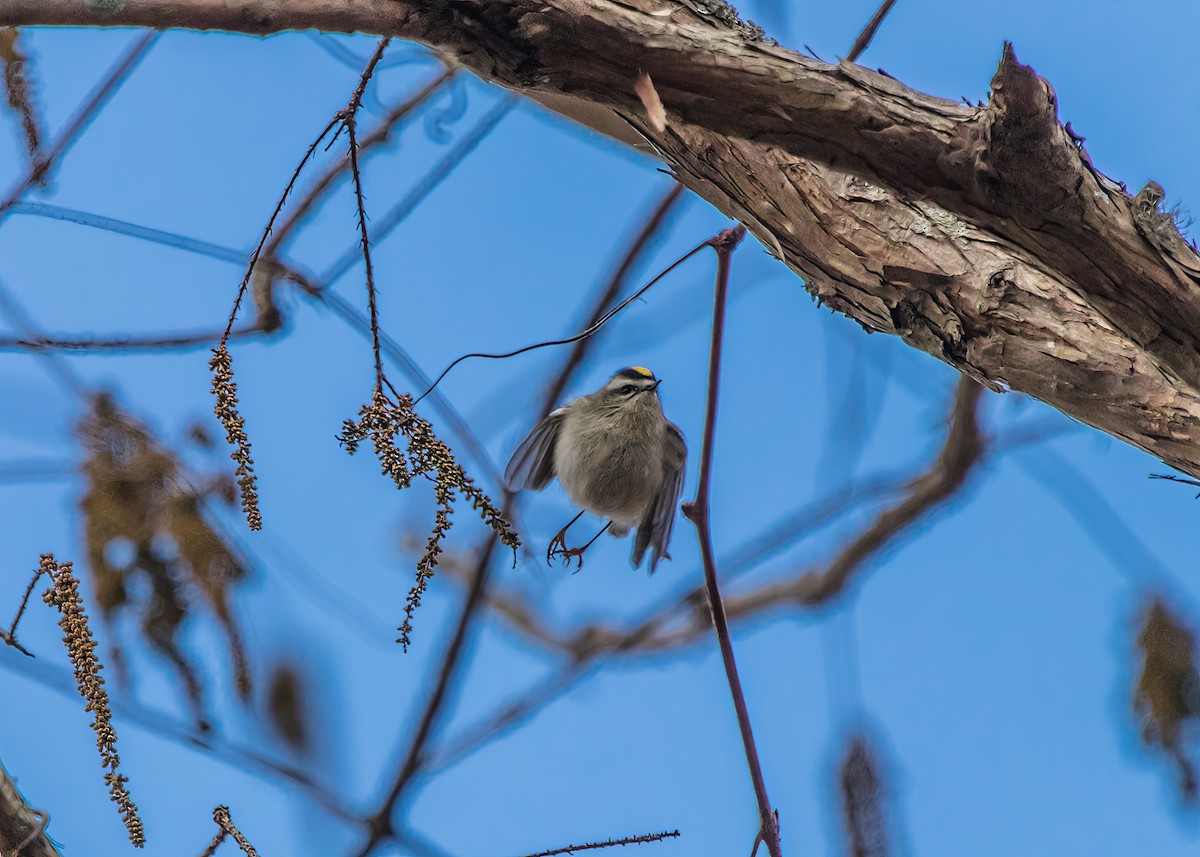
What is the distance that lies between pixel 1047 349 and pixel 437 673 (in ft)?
3.68

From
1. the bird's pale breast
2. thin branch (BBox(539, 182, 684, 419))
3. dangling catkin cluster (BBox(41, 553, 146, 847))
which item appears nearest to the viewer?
dangling catkin cluster (BBox(41, 553, 146, 847))

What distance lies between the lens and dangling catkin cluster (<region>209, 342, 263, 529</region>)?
46.1 inches

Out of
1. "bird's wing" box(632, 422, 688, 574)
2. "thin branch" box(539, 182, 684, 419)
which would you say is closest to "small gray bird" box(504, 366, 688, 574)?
"bird's wing" box(632, 422, 688, 574)

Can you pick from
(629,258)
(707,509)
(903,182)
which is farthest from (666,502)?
(903,182)

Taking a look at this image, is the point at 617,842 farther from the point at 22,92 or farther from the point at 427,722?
the point at 22,92

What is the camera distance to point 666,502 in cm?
250

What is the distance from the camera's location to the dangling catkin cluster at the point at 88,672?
1.10 meters

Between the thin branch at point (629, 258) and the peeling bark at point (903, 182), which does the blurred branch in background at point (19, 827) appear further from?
the thin branch at point (629, 258)

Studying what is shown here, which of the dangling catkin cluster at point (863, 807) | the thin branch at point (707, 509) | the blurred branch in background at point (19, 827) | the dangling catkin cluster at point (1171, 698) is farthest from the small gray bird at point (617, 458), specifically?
the blurred branch in background at point (19, 827)

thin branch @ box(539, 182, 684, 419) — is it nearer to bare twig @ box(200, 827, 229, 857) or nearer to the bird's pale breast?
the bird's pale breast

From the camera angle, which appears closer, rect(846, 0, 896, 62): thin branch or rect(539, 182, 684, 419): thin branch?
rect(846, 0, 896, 62): thin branch

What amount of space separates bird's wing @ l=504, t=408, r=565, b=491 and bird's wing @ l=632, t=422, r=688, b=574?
0.85 ft

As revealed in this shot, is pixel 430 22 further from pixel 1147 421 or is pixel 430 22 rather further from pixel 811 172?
pixel 1147 421

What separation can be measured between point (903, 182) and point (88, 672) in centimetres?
109
